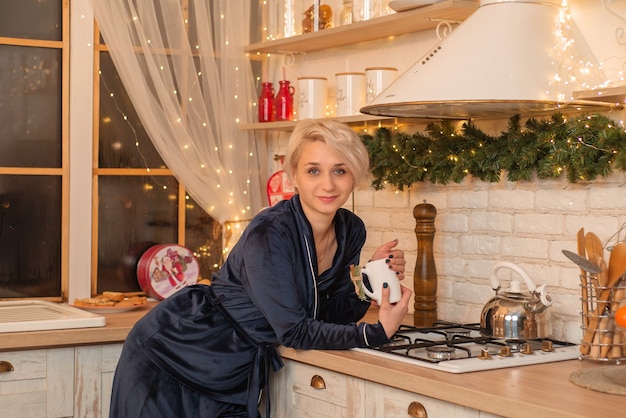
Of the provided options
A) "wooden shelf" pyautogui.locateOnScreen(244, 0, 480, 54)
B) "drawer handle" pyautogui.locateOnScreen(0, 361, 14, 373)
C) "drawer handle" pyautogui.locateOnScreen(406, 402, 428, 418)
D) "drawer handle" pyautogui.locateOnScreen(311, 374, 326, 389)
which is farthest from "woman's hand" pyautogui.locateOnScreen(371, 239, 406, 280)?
"drawer handle" pyautogui.locateOnScreen(0, 361, 14, 373)

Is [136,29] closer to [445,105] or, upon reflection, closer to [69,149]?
[69,149]

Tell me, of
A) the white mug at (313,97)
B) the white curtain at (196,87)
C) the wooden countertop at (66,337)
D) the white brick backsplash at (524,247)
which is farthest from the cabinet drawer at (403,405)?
the white curtain at (196,87)

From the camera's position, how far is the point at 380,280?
281 centimetres

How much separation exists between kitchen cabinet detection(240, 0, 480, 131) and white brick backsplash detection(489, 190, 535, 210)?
0.42 metres

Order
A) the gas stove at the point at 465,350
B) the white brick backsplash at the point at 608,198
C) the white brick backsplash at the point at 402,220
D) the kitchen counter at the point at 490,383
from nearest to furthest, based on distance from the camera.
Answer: the kitchen counter at the point at 490,383, the gas stove at the point at 465,350, the white brick backsplash at the point at 608,198, the white brick backsplash at the point at 402,220

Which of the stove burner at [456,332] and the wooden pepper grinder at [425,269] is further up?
the wooden pepper grinder at [425,269]

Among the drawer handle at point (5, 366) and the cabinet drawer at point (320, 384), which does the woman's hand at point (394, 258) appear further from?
the drawer handle at point (5, 366)

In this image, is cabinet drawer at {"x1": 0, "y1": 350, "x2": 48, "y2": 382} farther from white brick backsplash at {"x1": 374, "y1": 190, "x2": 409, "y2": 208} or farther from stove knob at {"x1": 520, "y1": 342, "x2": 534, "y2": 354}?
stove knob at {"x1": 520, "y1": 342, "x2": 534, "y2": 354}

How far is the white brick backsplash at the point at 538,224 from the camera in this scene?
2.95 meters

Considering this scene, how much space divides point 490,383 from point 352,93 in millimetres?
1510

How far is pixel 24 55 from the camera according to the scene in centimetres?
382

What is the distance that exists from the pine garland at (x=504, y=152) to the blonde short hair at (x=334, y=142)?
1.41 ft

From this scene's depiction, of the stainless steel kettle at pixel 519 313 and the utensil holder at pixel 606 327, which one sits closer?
the utensil holder at pixel 606 327

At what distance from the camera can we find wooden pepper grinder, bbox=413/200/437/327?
10.6ft
